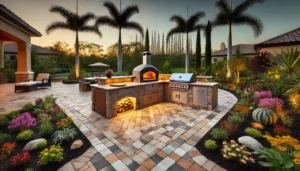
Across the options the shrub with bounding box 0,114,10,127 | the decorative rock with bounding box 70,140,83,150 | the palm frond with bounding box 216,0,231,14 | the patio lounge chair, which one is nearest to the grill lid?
the decorative rock with bounding box 70,140,83,150

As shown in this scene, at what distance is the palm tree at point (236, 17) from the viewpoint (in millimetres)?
11801

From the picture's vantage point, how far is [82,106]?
601cm

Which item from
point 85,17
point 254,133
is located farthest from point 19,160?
point 85,17

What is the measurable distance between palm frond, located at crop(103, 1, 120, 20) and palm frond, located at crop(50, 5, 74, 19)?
4054mm

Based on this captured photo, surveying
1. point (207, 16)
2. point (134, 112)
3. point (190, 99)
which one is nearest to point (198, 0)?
point (207, 16)

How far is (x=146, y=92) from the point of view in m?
5.96

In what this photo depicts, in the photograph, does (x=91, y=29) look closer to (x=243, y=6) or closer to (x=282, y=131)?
(x=243, y=6)

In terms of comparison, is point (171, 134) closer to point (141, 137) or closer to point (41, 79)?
point (141, 137)

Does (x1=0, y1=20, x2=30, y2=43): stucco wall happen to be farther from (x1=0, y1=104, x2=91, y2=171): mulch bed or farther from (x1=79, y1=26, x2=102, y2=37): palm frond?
(x1=0, y1=104, x2=91, y2=171): mulch bed

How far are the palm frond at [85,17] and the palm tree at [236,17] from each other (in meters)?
13.5

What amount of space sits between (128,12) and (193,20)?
301 inches

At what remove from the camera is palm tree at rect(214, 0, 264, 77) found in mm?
11801

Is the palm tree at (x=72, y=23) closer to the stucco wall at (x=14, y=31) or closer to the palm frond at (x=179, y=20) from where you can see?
the stucco wall at (x=14, y=31)

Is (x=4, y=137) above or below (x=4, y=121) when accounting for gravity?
below
